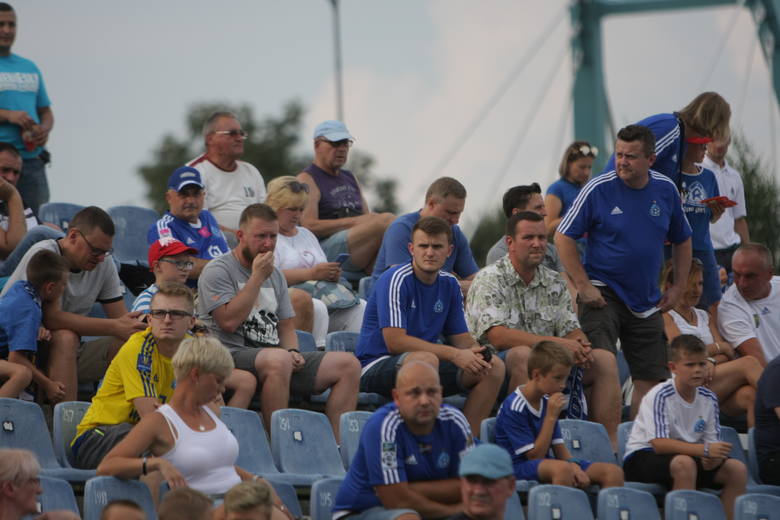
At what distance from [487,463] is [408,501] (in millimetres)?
522

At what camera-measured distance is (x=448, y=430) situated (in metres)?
5.30

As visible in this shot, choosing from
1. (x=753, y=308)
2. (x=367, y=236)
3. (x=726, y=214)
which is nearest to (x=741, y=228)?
(x=726, y=214)

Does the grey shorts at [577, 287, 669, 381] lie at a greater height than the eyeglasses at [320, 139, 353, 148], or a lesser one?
lesser

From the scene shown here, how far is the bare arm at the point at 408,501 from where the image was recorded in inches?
199

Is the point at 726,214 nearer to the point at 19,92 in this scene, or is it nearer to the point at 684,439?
the point at 684,439

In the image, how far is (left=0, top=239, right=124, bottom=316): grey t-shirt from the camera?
6422 mm

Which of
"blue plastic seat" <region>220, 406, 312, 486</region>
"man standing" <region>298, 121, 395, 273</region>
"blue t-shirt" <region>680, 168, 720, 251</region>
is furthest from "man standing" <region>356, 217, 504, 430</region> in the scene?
"blue t-shirt" <region>680, 168, 720, 251</region>

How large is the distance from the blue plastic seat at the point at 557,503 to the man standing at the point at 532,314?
48.0 inches

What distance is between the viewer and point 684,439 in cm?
658

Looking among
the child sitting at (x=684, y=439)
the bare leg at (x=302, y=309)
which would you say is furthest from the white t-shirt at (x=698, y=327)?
the bare leg at (x=302, y=309)

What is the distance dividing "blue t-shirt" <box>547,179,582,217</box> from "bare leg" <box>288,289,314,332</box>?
232 cm

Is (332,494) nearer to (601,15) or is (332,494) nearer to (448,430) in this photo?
(448,430)

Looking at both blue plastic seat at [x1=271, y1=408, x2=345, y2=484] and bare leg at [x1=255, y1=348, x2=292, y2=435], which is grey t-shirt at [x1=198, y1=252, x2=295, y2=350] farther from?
blue plastic seat at [x1=271, y1=408, x2=345, y2=484]

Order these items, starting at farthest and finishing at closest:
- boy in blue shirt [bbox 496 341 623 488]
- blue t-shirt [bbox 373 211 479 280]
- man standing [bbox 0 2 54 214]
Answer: man standing [bbox 0 2 54 214]
blue t-shirt [bbox 373 211 479 280]
boy in blue shirt [bbox 496 341 623 488]
